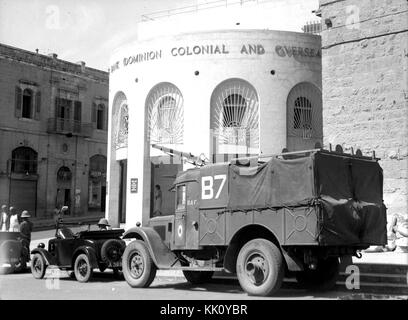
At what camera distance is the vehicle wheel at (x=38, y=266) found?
14.7 metres

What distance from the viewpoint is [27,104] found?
1479 inches

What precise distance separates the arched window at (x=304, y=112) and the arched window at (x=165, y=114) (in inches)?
205

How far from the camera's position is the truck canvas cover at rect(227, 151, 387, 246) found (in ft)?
32.4

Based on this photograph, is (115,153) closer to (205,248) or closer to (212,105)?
(212,105)

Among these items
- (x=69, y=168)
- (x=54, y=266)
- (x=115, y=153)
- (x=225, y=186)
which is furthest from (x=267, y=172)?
(x=69, y=168)

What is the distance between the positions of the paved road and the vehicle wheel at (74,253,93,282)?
180mm

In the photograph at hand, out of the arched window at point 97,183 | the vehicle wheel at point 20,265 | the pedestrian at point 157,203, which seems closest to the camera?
the vehicle wheel at point 20,265

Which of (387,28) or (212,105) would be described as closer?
(387,28)

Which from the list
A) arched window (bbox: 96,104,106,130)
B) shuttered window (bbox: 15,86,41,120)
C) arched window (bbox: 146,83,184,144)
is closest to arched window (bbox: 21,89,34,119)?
shuttered window (bbox: 15,86,41,120)

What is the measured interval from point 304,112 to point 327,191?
16244 mm

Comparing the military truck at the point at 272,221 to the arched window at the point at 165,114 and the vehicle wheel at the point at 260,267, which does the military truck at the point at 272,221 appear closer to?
the vehicle wheel at the point at 260,267

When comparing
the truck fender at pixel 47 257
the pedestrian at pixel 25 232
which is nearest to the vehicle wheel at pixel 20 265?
the pedestrian at pixel 25 232

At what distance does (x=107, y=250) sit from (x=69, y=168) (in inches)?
1066

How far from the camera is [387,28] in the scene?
56.9 feet
